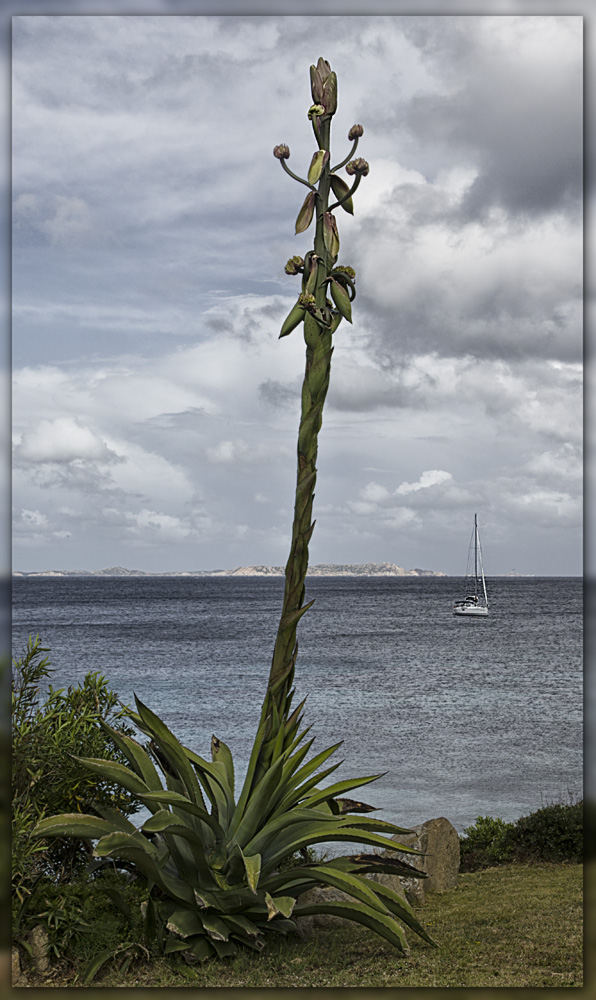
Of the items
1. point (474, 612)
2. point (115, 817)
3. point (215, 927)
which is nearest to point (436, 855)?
point (215, 927)

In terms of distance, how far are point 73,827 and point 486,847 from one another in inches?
204

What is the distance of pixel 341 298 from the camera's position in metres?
4.44

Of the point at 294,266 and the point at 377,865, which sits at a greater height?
the point at 294,266

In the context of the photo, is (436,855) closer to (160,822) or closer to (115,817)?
(115,817)

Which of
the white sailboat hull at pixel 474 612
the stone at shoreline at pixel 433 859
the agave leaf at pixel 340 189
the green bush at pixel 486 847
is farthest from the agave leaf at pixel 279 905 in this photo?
the white sailboat hull at pixel 474 612

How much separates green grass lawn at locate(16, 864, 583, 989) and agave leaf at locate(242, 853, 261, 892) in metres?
0.40

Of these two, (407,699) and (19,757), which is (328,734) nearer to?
(407,699)

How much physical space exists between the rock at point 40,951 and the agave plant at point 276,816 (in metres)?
0.45

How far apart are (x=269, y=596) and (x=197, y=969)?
7281 centimetres

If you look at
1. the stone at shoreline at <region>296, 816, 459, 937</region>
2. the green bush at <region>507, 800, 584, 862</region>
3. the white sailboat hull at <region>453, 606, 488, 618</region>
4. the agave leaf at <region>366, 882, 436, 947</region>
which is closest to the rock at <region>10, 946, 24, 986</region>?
the agave leaf at <region>366, 882, 436, 947</region>

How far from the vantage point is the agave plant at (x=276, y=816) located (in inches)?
157

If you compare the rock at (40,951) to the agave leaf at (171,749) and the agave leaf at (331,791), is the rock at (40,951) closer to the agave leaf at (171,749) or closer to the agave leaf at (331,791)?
the agave leaf at (171,749)

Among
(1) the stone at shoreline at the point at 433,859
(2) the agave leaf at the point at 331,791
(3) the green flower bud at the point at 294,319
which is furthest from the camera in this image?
(1) the stone at shoreline at the point at 433,859

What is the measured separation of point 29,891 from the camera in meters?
3.97
